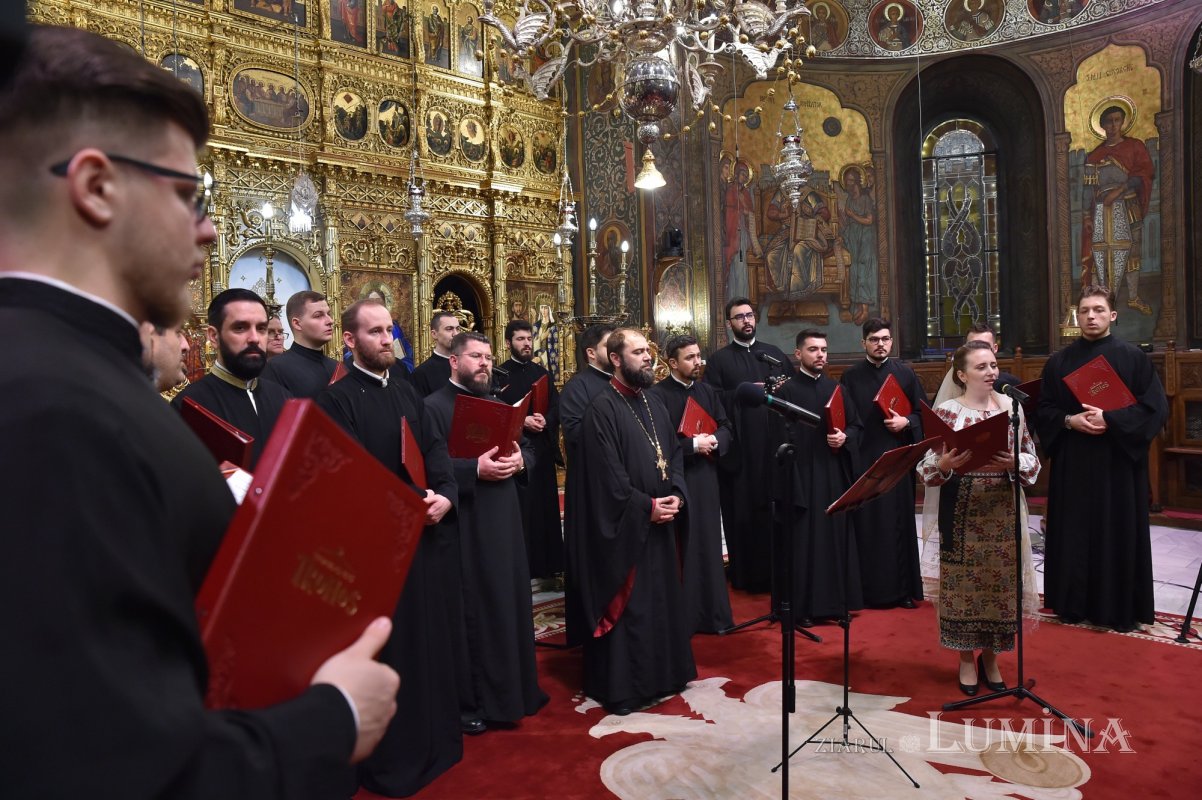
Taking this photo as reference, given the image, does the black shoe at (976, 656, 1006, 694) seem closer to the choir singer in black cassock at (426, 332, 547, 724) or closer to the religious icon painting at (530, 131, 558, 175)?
the choir singer in black cassock at (426, 332, 547, 724)

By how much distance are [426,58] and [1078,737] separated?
46.2 ft

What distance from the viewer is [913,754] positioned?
3.88m

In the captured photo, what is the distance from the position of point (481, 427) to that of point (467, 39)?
495 inches

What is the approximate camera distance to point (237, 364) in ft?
12.9

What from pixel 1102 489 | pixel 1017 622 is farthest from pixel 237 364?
pixel 1102 489

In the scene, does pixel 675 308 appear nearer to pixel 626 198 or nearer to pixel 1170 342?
pixel 626 198

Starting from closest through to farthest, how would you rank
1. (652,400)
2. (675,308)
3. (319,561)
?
(319,561)
(652,400)
(675,308)

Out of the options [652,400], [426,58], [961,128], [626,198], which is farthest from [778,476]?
[426,58]

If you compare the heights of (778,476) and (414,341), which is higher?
(414,341)

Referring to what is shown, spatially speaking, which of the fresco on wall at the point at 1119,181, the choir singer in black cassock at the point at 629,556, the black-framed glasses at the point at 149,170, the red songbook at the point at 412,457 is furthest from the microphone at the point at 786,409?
the fresco on wall at the point at 1119,181

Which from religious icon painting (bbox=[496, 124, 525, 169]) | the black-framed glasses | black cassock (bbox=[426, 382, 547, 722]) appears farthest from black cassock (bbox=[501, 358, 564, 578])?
religious icon painting (bbox=[496, 124, 525, 169])

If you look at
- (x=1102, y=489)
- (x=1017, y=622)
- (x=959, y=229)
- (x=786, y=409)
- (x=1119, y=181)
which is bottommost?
(x=1017, y=622)

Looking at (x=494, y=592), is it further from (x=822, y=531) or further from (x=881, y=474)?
(x=822, y=531)

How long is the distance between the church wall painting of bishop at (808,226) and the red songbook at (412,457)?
9.98m
